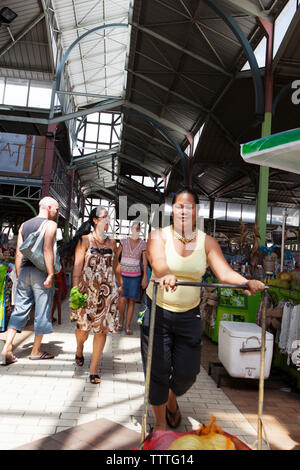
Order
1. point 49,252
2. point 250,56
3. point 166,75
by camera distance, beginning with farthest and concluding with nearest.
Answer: point 166,75
point 250,56
point 49,252

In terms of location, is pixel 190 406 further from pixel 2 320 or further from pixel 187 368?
pixel 2 320

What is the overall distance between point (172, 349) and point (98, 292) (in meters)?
1.48

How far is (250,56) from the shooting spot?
26.3 feet

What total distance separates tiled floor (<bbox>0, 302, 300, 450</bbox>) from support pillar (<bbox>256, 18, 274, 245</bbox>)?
4273mm

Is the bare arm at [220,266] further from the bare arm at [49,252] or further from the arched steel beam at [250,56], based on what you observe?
the arched steel beam at [250,56]

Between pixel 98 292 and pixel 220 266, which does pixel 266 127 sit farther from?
pixel 220 266

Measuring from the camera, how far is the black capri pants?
257 centimetres

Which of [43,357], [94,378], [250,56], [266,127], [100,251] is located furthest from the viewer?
[266,127]

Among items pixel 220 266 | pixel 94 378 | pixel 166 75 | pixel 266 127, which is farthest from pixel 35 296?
pixel 166 75

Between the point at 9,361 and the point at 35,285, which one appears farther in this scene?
the point at 35,285

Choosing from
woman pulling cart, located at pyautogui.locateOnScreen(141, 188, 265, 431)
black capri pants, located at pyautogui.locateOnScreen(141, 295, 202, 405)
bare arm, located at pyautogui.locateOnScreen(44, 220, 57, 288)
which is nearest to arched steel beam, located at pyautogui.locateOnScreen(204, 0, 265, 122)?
bare arm, located at pyautogui.locateOnScreen(44, 220, 57, 288)

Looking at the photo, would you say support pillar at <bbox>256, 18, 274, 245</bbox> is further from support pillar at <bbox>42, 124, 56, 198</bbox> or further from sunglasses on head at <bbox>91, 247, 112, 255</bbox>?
support pillar at <bbox>42, 124, 56, 198</bbox>

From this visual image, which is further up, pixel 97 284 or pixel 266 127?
pixel 266 127

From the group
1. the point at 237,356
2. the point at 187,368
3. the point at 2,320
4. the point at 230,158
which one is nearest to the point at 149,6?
the point at 230,158
